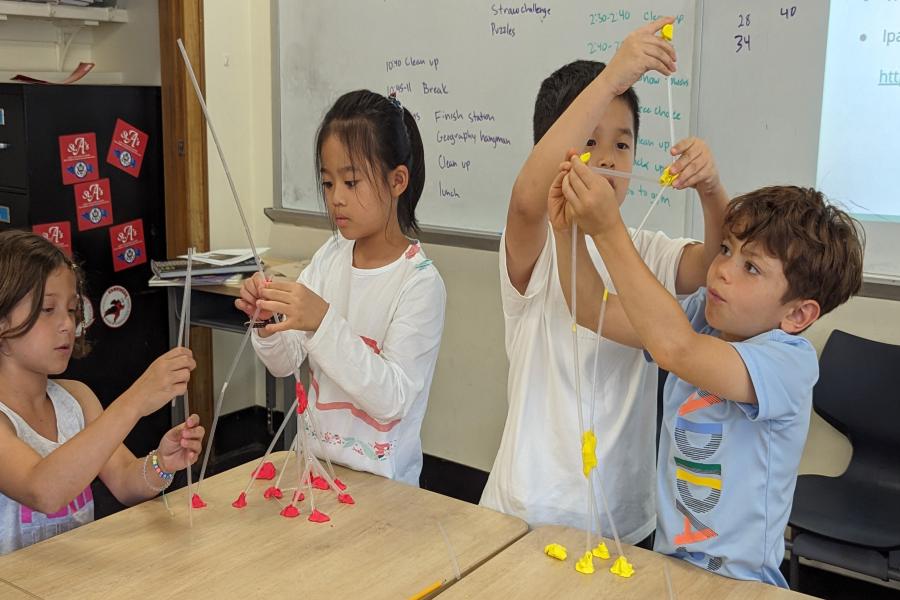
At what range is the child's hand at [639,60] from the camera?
1.51 meters

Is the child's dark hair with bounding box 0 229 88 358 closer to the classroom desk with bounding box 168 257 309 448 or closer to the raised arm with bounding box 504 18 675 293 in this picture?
the raised arm with bounding box 504 18 675 293

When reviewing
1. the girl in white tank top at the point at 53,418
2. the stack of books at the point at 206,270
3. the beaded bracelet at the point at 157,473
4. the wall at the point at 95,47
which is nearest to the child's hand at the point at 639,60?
the girl in white tank top at the point at 53,418

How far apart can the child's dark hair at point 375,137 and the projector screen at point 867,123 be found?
52.7 inches

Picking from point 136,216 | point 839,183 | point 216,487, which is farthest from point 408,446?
point 136,216

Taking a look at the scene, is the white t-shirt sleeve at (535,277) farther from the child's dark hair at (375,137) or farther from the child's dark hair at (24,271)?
the child's dark hair at (24,271)

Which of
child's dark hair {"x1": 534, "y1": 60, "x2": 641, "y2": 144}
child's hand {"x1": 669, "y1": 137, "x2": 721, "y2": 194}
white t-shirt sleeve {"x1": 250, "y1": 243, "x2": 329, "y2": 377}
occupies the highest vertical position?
child's dark hair {"x1": 534, "y1": 60, "x2": 641, "y2": 144}

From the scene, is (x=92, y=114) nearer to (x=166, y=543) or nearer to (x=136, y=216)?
(x=136, y=216)

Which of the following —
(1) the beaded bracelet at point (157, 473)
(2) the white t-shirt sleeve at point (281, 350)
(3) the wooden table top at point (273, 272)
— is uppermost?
(2) the white t-shirt sleeve at point (281, 350)

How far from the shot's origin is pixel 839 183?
2717mm

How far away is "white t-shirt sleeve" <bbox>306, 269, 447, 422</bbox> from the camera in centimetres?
172

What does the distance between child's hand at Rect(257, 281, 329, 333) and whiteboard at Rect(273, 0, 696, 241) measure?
5.61 feet

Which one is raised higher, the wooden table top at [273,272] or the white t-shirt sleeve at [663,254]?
the white t-shirt sleeve at [663,254]

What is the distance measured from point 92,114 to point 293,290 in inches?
103

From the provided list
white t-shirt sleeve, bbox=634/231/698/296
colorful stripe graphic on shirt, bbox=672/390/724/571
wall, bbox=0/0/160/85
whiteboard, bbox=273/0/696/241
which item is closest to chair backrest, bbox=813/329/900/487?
whiteboard, bbox=273/0/696/241
